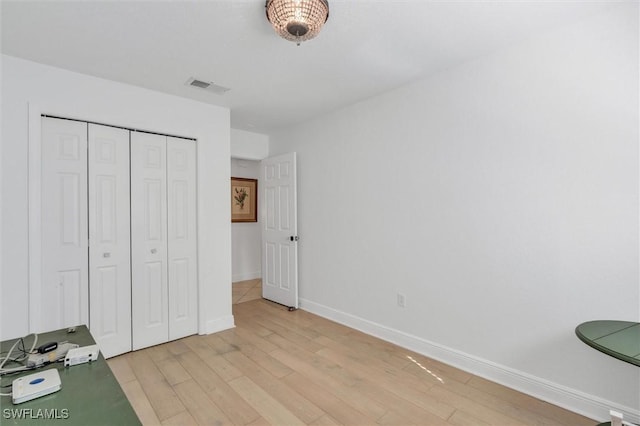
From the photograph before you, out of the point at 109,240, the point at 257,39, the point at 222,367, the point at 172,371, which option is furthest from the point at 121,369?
the point at 257,39

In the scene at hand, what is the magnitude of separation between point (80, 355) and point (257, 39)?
207 cm

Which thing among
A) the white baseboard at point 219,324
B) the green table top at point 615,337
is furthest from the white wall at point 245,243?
the green table top at point 615,337

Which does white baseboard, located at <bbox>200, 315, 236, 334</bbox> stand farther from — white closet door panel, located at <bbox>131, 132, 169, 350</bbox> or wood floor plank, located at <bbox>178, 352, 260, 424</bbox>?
wood floor plank, located at <bbox>178, 352, 260, 424</bbox>

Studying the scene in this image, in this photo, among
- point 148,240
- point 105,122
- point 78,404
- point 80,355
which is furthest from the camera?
point 148,240

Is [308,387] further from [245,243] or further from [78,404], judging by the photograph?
[245,243]

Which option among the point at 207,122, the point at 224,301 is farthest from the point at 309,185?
the point at 224,301

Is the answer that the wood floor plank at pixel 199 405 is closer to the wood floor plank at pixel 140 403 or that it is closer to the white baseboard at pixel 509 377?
the wood floor plank at pixel 140 403

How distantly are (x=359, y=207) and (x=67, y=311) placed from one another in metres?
2.85

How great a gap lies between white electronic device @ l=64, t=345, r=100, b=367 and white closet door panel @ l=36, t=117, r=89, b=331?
1.69 metres

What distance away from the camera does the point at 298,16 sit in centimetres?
163

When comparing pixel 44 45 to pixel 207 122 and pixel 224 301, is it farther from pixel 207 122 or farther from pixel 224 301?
pixel 224 301

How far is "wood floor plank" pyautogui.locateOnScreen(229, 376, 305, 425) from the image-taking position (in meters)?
1.90

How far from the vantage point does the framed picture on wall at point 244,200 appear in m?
5.70

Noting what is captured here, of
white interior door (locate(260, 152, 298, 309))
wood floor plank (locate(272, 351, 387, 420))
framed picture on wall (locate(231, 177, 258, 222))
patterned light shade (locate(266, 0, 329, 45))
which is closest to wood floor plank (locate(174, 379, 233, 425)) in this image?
wood floor plank (locate(272, 351, 387, 420))
